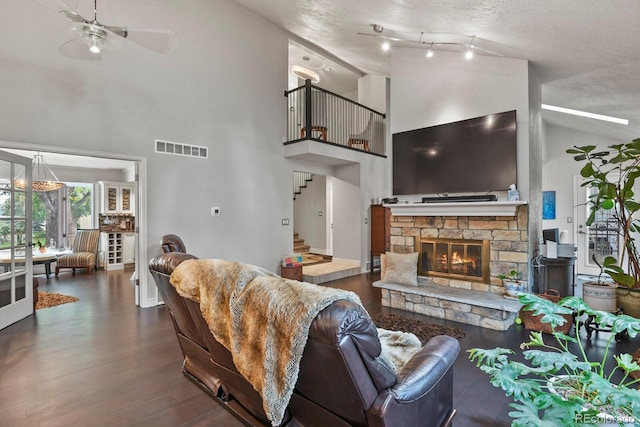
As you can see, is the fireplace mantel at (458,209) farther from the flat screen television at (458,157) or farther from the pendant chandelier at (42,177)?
the pendant chandelier at (42,177)

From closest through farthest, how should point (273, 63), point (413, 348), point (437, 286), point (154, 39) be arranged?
1. point (413, 348)
2. point (154, 39)
3. point (437, 286)
4. point (273, 63)

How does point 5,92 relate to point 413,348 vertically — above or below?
above

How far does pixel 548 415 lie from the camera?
3.75 feet

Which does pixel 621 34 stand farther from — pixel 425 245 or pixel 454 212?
pixel 425 245

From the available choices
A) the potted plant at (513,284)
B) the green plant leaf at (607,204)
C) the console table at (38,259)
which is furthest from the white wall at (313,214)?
the green plant leaf at (607,204)

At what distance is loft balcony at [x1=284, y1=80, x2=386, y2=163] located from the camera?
6.39 meters

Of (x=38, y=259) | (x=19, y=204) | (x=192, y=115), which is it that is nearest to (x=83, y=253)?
(x=38, y=259)

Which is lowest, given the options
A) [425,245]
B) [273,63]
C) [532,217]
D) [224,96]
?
[425,245]

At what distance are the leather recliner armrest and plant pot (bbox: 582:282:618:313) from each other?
283 cm

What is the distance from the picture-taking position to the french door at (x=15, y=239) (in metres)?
3.98

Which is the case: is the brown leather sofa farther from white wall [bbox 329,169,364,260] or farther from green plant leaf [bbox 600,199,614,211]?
white wall [bbox 329,169,364,260]

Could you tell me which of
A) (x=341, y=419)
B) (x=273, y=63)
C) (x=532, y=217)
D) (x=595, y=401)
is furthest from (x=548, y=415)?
(x=273, y=63)

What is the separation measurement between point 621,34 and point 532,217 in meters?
2.08

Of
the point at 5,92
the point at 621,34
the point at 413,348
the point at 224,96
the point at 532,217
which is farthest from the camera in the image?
the point at 224,96
